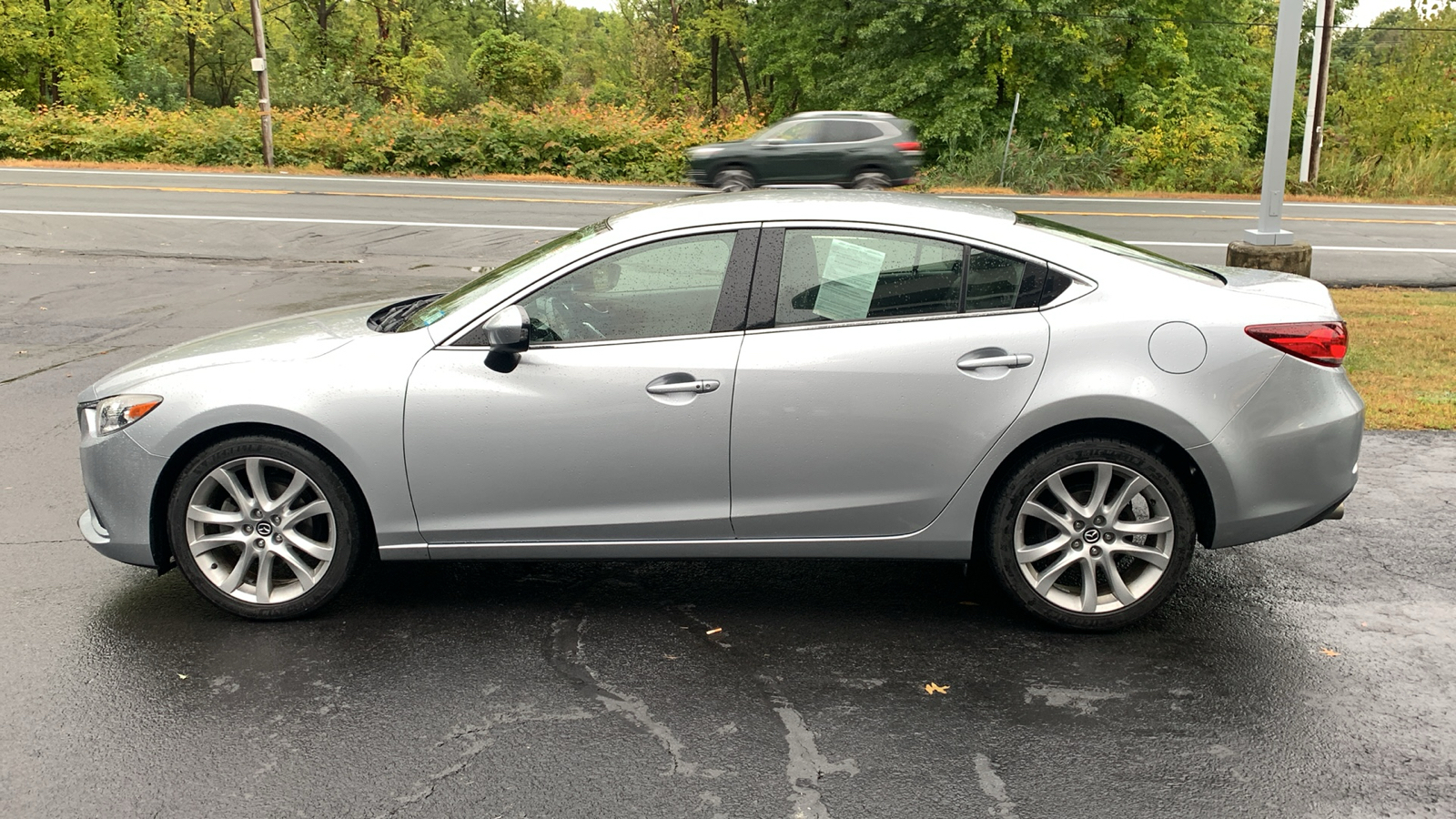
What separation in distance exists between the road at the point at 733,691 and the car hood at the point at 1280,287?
121 cm

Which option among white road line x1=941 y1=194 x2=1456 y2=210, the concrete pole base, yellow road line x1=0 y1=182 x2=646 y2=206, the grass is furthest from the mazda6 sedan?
white road line x1=941 y1=194 x2=1456 y2=210

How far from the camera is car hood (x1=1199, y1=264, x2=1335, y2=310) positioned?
14.6 ft

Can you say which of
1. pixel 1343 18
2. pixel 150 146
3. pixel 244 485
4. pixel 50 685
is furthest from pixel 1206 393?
pixel 1343 18

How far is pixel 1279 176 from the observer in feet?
26.7

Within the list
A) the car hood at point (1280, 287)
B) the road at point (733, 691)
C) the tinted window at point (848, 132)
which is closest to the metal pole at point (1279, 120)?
the road at point (733, 691)

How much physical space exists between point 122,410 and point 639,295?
6.45ft

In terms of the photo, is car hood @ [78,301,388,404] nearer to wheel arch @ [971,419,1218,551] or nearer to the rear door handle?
the rear door handle

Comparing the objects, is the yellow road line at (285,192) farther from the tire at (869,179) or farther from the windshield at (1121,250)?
the windshield at (1121,250)

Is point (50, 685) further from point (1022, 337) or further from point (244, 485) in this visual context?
point (1022, 337)

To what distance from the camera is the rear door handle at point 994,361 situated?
4199mm

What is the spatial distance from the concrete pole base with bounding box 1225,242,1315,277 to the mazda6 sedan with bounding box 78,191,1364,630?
4088 mm

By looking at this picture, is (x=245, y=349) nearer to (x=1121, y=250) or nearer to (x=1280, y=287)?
(x=1121, y=250)

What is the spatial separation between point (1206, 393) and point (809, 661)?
1.70 meters

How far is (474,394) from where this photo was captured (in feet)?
14.0
